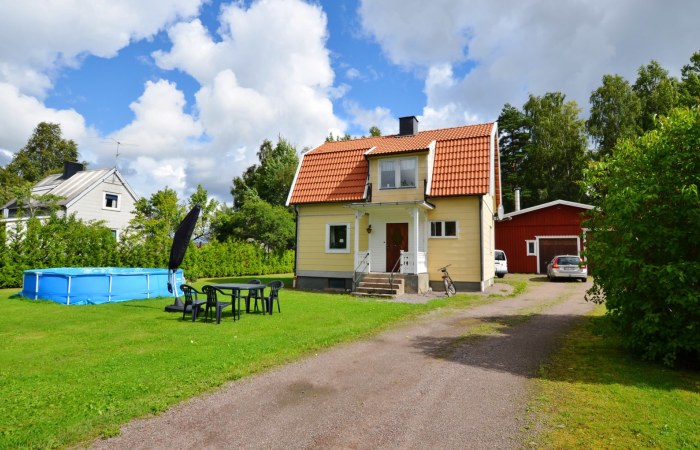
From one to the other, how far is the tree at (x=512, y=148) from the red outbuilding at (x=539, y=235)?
63.0ft

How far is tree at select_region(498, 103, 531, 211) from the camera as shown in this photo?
4684 cm

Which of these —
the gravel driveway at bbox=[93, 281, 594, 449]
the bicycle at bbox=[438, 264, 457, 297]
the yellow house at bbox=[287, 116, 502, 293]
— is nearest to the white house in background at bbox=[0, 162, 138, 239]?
the yellow house at bbox=[287, 116, 502, 293]

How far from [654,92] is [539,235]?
22939 mm

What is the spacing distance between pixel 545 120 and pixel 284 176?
2872cm

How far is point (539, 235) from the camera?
27438mm

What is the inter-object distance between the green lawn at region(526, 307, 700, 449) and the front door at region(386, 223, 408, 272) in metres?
10.7

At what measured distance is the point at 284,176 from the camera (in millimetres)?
42875

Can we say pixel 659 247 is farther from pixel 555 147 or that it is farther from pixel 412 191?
pixel 555 147

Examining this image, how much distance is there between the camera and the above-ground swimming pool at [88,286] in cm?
1311

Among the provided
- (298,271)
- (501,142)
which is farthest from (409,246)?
(501,142)

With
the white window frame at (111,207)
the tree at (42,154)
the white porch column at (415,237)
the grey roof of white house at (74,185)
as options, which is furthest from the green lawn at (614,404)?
the tree at (42,154)

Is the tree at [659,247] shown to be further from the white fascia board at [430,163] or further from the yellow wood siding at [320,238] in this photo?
the yellow wood siding at [320,238]

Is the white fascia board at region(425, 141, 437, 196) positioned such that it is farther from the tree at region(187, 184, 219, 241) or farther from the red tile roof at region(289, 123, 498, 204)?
the tree at region(187, 184, 219, 241)

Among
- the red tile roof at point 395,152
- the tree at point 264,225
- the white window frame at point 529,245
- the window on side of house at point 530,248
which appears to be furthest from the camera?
the tree at point 264,225
